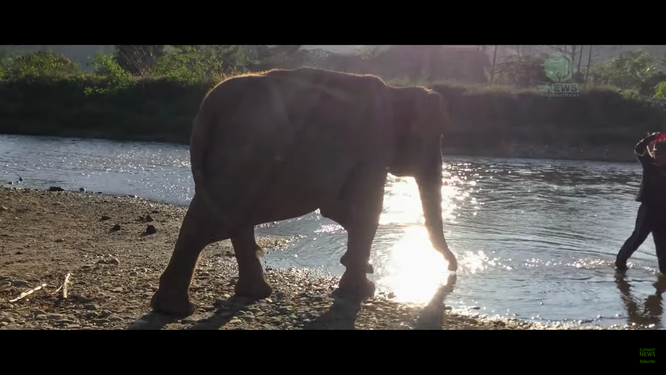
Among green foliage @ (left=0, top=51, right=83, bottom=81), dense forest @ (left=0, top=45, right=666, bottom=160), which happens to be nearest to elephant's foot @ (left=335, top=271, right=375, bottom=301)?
dense forest @ (left=0, top=45, right=666, bottom=160)

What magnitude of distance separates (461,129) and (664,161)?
20262mm

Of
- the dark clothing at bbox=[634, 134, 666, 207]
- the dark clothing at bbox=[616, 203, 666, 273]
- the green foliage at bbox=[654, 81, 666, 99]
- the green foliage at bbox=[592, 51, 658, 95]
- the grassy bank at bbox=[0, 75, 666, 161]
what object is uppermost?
the green foliage at bbox=[592, 51, 658, 95]

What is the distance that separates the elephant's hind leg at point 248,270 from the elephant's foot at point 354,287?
30.5 inches

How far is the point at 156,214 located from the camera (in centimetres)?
1120

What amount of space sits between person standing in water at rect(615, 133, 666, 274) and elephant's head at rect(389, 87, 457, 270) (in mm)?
2513

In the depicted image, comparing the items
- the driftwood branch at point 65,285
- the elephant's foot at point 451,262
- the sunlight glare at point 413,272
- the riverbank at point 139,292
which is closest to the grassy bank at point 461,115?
the sunlight glare at point 413,272

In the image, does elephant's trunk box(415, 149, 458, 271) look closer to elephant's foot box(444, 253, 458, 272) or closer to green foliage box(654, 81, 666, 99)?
elephant's foot box(444, 253, 458, 272)

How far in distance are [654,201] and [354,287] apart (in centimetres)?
377

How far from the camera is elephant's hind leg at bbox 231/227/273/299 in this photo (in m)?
6.14

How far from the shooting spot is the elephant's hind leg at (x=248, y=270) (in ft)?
20.1

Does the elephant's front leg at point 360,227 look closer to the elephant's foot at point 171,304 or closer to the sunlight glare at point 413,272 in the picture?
the sunlight glare at point 413,272

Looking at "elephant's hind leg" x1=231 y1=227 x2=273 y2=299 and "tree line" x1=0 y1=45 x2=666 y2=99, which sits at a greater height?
"tree line" x1=0 y1=45 x2=666 y2=99

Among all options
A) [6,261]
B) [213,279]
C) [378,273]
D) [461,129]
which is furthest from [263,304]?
[461,129]

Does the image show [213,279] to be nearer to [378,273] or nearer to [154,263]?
[154,263]
